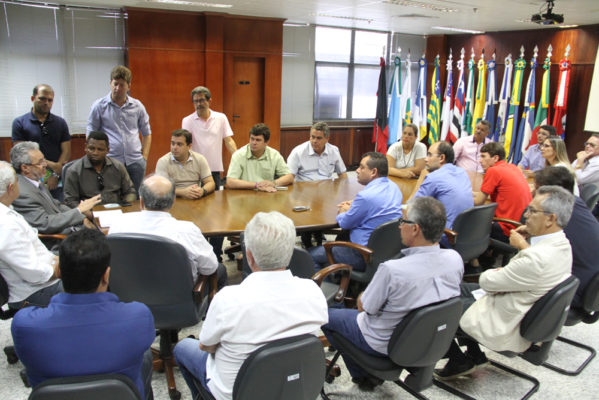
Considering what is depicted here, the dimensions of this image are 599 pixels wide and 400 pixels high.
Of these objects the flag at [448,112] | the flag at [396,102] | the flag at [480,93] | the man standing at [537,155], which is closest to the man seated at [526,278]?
the man standing at [537,155]

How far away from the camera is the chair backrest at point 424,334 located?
2.04 m

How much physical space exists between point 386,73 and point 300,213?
7189mm

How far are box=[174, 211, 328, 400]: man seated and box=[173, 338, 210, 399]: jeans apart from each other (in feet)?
0.31

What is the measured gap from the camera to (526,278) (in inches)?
90.8

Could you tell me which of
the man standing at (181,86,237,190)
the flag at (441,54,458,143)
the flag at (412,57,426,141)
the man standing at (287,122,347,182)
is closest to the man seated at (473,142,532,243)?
the man standing at (287,122,347,182)

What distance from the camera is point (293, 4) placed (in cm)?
658

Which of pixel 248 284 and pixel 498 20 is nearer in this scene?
pixel 248 284

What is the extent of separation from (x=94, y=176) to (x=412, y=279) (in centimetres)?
284

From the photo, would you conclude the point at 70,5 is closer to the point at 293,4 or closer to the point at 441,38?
the point at 293,4

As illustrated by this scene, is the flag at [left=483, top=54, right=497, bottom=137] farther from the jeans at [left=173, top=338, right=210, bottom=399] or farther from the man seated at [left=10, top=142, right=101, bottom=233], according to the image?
the jeans at [left=173, top=338, right=210, bottom=399]

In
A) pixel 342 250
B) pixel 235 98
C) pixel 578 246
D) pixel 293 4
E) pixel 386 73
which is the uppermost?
pixel 293 4

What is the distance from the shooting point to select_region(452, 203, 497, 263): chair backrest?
3.52m

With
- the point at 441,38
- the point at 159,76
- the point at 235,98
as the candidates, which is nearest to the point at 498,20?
the point at 441,38

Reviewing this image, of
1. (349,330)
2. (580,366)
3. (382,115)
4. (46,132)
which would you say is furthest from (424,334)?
(382,115)
